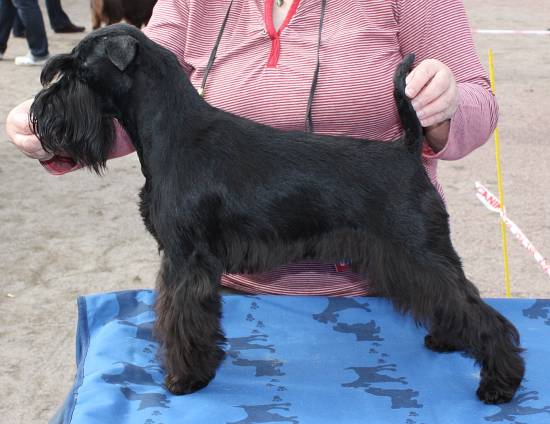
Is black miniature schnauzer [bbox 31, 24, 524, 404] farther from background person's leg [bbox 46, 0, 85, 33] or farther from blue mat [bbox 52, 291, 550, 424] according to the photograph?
background person's leg [bbox 46, 0, 85, 33]

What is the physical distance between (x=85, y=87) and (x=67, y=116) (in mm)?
69

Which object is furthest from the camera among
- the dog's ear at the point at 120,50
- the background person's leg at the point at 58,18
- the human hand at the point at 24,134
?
the background person's leg at the point at 58,18

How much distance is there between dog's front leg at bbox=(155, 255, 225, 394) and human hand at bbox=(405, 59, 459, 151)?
0.54m

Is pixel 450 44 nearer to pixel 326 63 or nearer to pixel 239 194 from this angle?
pixel 326 63

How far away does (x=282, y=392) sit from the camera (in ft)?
5.46

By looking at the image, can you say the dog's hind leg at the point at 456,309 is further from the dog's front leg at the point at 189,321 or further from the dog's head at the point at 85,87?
the dog's head at the point at 85,87

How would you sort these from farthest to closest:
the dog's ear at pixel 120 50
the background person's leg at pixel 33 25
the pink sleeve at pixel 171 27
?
the background person's leg at pixel 33 25, the pink sleeve at pixel 171 27, the dog's ear at pixel 120 50

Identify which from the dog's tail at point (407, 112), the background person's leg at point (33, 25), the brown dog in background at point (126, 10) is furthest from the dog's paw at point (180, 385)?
the background person's leg at point (33, 25)

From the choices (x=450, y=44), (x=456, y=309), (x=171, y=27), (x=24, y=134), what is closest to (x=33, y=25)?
(x=171, y=27)

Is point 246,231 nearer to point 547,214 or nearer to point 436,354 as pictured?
point 436,354

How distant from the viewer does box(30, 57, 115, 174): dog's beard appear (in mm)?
1571

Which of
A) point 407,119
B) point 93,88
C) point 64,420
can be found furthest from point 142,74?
point 64,420

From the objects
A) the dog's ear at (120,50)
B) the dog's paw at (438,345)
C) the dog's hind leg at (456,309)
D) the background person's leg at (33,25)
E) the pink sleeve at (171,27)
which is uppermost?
the dog's ear at (120,50)

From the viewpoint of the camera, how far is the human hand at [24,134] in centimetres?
177
